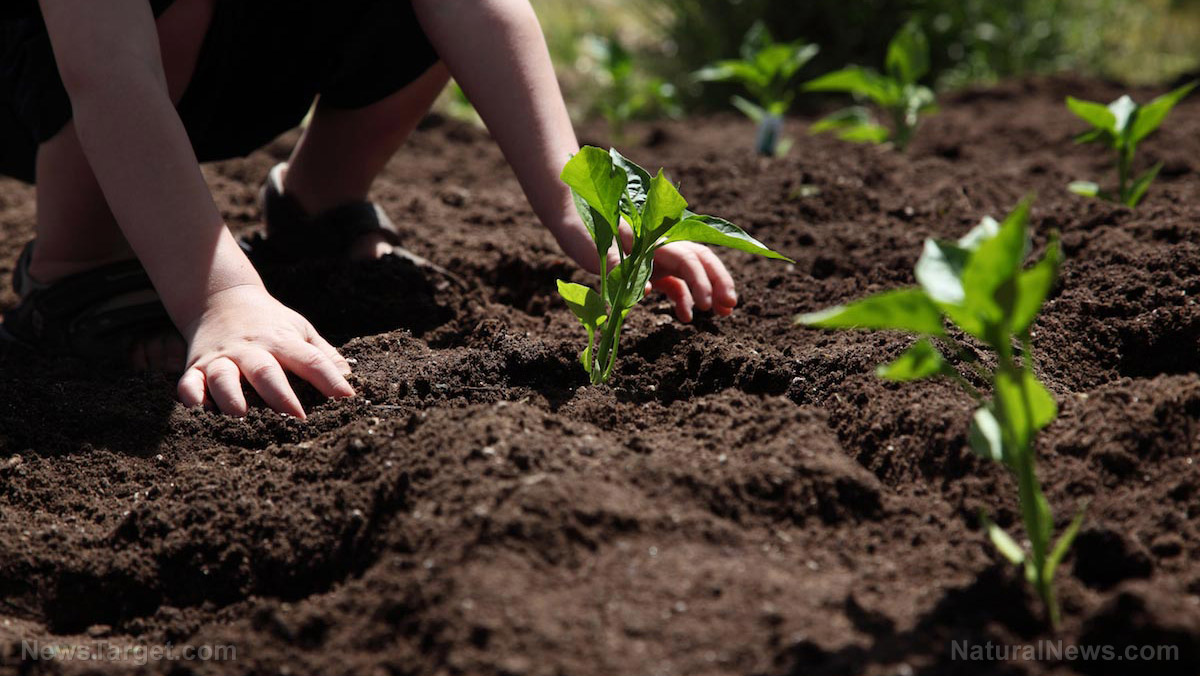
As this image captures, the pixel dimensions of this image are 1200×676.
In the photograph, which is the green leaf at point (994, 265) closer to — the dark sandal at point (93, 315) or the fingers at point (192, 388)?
the fingers at point (192, 388)

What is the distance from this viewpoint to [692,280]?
2039mm

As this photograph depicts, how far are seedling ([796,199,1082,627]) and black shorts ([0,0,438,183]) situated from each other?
66.1 inches

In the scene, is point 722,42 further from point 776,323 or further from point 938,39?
point 776,323

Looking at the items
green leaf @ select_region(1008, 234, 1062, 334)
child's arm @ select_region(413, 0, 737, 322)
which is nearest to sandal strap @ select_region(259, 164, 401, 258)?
child's arm @ select_region(413, 0, 737, 322)

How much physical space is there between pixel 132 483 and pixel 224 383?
8.0 inches

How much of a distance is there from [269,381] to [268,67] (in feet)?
3.67

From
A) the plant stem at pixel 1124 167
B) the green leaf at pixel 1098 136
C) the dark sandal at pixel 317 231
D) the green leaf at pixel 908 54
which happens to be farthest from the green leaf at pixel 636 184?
the green leaf at pixel 908 54

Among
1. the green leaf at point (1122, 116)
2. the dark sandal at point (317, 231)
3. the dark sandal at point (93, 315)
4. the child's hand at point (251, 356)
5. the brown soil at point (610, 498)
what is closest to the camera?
the brown soil at point (610, 498)

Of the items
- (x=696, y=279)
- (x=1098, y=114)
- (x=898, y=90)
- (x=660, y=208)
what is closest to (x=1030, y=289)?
(x=660, y=208)

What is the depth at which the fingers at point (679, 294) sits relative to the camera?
6.75 ft

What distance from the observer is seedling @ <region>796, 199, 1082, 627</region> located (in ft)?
3.64

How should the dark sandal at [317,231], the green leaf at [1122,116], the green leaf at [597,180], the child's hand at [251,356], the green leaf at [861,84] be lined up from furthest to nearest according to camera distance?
the green leaf at [861,84] < the dark sandal at [317,231] < the green leaf at [1122,116] < the child's hand at [251,356] < the green leaf at [597,180]

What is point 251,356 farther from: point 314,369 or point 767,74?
point 767,74

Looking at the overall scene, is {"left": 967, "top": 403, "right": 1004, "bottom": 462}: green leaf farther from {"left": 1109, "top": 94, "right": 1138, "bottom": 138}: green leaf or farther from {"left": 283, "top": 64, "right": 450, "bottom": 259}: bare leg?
{"left": 283, "top": 64, "right": 450, "bottom": 259}: bare leg
